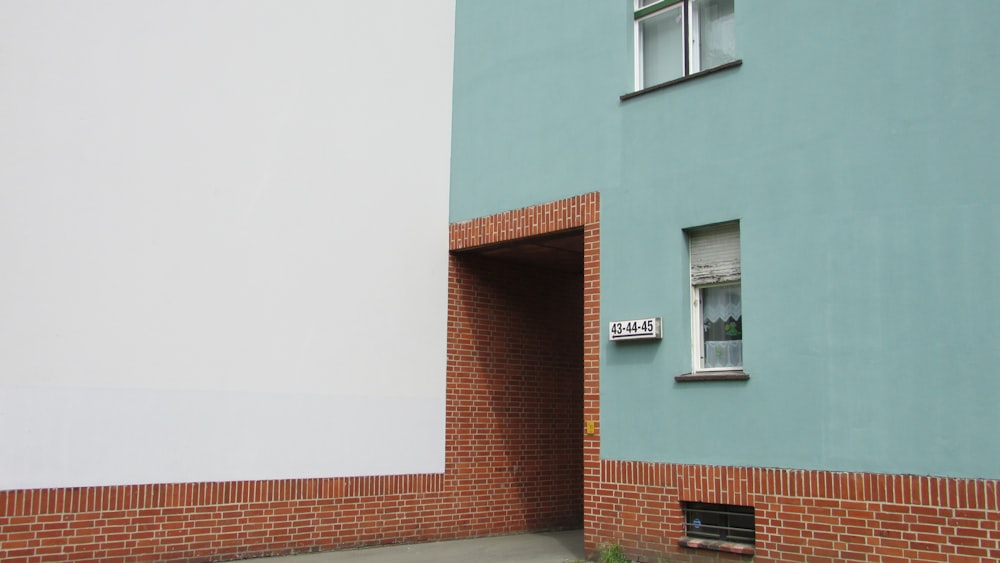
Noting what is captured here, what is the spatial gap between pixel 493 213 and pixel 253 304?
3.09 meters

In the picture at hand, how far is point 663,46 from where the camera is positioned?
10.4 m

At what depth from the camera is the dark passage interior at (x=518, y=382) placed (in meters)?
12.2

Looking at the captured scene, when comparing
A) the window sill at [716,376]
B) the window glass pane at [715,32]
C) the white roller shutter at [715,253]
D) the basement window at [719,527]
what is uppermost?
the window glass pane at [715,32]

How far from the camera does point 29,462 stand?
8781 millimetres

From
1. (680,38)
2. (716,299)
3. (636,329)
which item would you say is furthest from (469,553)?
(680,38)

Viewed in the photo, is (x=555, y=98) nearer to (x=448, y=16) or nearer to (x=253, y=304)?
(x=448, y=16)

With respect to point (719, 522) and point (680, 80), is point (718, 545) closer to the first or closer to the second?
point (719, 522)

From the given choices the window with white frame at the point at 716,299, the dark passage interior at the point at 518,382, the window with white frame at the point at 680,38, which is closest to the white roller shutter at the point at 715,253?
the window with white frame at the point at 716,299

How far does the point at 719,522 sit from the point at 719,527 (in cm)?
5

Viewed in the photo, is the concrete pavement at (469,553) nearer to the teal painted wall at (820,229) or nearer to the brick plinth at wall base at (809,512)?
the brick plinth at wall base at (809,512)

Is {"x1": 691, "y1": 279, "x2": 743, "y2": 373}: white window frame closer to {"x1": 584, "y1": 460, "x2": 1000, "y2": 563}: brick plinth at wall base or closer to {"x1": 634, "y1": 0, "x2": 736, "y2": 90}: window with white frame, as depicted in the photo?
{"x1": 584, "y1": 460, "x2": 1000, "y2": 563}: brick plinth at wall base

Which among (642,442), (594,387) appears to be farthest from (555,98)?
(642,442)

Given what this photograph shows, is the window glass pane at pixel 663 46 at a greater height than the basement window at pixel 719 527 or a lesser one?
greater

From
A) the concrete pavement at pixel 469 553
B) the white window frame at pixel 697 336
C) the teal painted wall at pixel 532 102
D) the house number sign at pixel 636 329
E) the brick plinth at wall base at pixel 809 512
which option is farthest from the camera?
the teal painted wall at pixel 532 102
